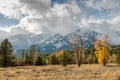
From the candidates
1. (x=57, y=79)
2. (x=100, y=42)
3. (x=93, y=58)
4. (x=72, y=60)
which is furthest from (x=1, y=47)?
(x=93, y=58)

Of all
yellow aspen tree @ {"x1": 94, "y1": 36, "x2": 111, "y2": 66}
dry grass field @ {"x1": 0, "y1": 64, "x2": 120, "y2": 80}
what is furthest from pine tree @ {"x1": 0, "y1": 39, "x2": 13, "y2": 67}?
dry grass field @ {"x1": 0, "y1": 64, "x2": 120, "y2": 80}

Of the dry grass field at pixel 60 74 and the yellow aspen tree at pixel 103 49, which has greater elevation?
the yellow aspen tree at pixel 103 49

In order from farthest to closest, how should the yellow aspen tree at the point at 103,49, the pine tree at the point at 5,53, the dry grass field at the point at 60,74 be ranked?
1. the pine tree at the point at 5,53
2. the yellow aspen tree at the point at 103,49
3. the dry grass field at the point at 60,74

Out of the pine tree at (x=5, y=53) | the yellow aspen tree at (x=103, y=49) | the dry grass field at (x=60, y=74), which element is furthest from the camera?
the pine tree at (x=5, y=53)

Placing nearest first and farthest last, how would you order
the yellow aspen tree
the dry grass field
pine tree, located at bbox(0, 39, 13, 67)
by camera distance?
1. the dry grass field
2. the yellow aspen tree
3. pine tree, located at bbox(0, 39, 13, 67)

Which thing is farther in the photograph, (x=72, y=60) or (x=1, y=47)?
(x=72, y=60)

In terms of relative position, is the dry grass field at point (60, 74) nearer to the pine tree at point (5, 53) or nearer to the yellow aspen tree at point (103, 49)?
the yellow aspen tree at point (103, 49)

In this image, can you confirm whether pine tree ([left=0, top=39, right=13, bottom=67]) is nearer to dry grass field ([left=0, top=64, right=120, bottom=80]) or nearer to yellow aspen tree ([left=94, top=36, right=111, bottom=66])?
yellow aspen tree ([left=94, top=36, right=111, bottom=66])

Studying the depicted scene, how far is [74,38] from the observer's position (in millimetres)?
88812

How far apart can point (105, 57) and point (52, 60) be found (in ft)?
208

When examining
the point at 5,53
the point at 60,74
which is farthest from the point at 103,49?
the point at 60,74

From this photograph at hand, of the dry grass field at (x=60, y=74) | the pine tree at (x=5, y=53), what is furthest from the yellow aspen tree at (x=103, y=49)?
the dry grass field at (x=60, y=74)

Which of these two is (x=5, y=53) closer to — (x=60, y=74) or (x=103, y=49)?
(x=103, y=49)

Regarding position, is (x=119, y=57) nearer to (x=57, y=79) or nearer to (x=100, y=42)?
(x=100, y=42)
